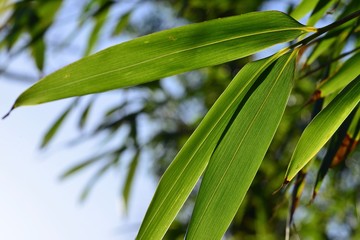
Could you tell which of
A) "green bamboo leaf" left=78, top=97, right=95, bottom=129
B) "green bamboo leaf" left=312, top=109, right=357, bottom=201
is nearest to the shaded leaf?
"green bamboo leaf" left=312, top=109, right=357, bottom=201

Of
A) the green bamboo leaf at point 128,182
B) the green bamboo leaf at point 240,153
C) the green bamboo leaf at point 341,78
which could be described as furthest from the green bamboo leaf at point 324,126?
the green bamboo leaf at point 128,182

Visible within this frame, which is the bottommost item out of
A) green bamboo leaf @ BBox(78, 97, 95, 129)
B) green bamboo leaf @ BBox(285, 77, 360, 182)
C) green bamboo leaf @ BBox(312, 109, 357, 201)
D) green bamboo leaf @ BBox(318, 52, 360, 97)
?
green bamboo leaf @ BBox(78, 97, 95, 129)

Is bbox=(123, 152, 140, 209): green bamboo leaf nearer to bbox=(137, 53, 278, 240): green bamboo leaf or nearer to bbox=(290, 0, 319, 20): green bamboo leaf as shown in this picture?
bbox=(290, 0, 319, 20): green bamboo leaf

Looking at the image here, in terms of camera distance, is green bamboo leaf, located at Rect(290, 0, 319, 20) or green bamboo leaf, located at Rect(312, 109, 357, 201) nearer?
green bamboo leaf, located at Rect(312, 109, 357, 201)

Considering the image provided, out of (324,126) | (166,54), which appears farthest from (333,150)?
(166,54)

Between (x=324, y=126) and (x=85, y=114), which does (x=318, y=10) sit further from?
(x=85, y=114)

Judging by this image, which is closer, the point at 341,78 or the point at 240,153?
the point at 240,153

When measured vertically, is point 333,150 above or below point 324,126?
below
